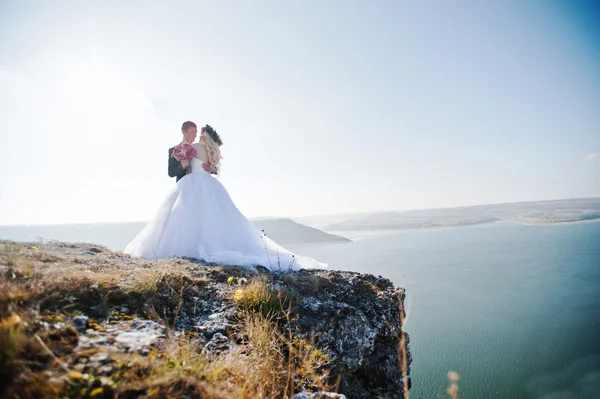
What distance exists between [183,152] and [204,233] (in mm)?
2296

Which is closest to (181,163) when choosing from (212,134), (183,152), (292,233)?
(183,152)

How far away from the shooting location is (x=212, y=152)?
726 centimetres

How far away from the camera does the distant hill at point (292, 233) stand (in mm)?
122825

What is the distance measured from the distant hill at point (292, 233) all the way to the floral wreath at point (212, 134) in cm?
11116

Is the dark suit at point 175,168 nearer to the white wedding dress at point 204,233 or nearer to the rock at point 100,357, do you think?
the white wedding dress at point 204,233

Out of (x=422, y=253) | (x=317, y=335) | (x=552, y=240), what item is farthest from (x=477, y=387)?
(x=552, y=240)

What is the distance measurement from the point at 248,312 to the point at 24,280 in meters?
2.17

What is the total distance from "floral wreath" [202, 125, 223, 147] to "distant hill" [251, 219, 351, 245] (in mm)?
111157

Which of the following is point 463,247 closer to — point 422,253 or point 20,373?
point 422,253

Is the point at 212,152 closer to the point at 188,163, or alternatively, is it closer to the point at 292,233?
the point at 188,163

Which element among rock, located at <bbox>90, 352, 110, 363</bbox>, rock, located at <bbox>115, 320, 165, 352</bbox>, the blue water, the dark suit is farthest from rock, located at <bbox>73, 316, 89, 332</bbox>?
the dark suit

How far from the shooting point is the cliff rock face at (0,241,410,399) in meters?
1.48

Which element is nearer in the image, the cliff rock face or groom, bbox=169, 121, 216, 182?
the cliff rock face

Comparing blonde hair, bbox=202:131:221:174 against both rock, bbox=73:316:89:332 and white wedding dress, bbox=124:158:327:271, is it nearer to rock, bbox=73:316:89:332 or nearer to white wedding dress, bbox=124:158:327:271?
white wedding dress, bbox=124:158:327:271
